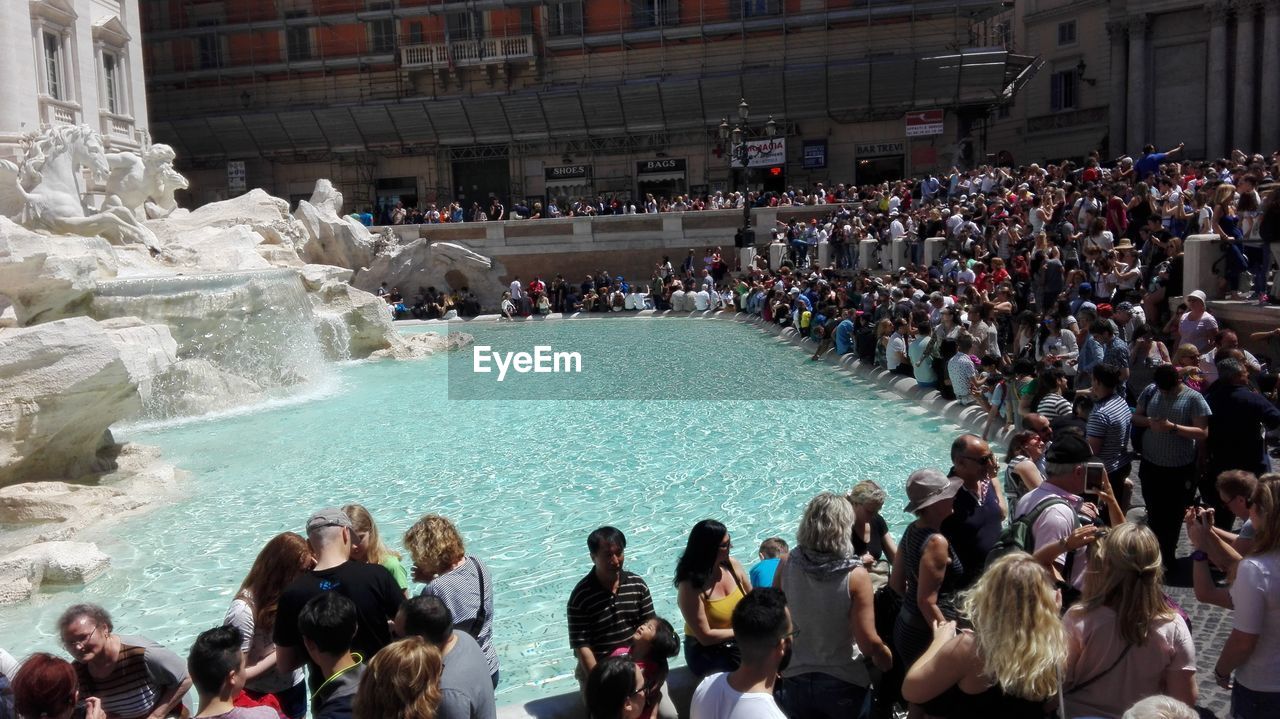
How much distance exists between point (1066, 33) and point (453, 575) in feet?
116

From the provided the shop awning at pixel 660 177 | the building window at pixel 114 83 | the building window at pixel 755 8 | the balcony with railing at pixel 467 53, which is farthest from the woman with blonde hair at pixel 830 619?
the balcony with railing at pixel 467 53

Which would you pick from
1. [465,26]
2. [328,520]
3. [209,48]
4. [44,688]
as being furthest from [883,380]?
[209,48]

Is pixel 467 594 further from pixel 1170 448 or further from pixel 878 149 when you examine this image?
pixel 878 149

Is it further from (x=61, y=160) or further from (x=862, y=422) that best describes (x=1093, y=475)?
(x=61, y=160)

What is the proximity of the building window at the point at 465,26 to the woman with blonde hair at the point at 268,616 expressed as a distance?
3819cm

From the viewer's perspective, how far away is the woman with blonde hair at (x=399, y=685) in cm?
319

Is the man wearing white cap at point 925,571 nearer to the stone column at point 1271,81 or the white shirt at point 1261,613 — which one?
the white shirt at point 1261,613

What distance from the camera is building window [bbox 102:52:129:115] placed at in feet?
95.0

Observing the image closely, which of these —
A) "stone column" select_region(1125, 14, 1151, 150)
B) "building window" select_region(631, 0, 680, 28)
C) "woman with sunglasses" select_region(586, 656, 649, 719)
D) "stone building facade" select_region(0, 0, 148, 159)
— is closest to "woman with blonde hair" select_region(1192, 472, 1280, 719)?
"woman with sunglasses" select_region(586, 656, 649, 719)

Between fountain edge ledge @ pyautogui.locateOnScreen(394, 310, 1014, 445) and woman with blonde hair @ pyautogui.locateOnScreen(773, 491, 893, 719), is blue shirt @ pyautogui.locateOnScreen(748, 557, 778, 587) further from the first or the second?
fountain edge ledge @ pyautogui.locateOnScreen(394, 310, 1014, 445)

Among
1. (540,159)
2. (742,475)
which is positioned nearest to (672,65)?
(540,159)

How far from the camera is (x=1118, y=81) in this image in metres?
30.9

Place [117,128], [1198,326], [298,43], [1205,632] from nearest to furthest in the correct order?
[1205,632] < [1198,326] < [117,128] < [298,43]

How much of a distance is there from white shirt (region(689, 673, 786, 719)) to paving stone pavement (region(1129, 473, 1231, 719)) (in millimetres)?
1913
